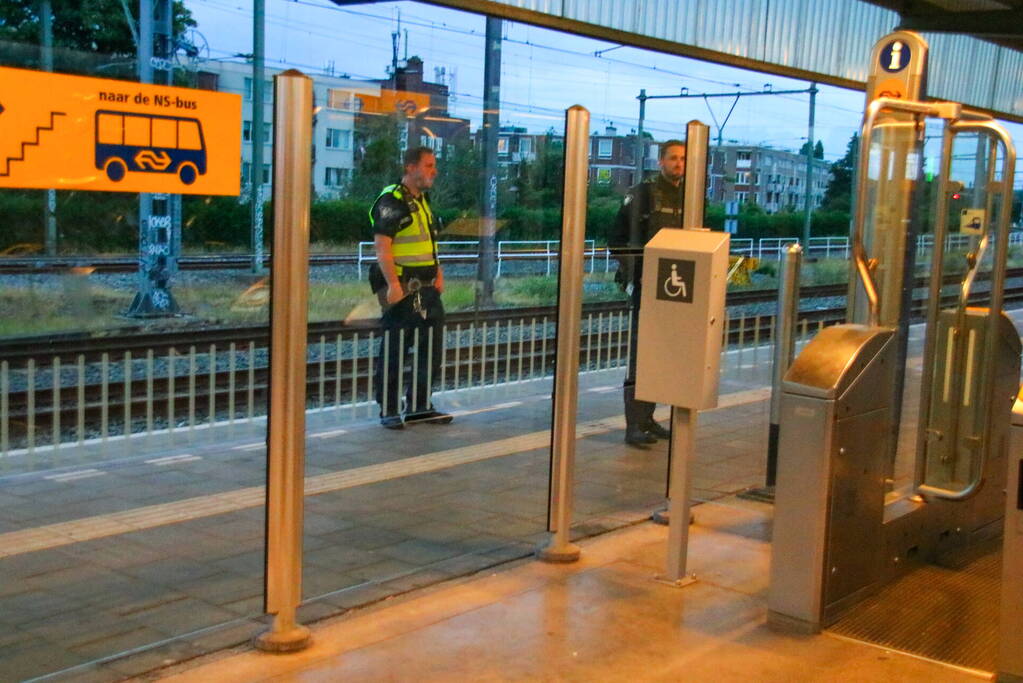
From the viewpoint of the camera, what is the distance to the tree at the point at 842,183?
851cm

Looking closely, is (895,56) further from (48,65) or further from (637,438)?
(48,65)

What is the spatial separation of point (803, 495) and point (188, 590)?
2416 millimetres

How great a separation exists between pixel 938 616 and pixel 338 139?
10.1 feet

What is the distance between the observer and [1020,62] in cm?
1168

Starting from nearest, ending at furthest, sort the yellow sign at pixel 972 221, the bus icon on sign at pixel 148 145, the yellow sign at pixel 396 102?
the bus icon on sign at pixel 148 145, the yellow sign at pixel 396 102, the yellow sign at pixel 972 221

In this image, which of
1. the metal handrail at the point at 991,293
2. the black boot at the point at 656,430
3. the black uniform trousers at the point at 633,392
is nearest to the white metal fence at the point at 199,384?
the black uniform trousers at the point at 633,392

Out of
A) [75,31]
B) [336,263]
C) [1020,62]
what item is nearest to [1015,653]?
[336,263]

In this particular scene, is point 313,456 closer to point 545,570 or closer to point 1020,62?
point 545,570

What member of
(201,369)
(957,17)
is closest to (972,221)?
(957,17)

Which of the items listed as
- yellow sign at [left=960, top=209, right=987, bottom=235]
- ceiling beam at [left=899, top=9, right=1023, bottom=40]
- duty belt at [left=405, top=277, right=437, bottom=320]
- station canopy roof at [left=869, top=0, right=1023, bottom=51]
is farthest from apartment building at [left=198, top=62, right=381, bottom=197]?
ceiling beam at [left=899, top=9, right=1023, bottom=40]

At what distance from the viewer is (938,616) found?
474 cm

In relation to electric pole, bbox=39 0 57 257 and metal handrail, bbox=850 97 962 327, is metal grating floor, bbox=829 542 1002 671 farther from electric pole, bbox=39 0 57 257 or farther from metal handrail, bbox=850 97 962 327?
electric pole, bbox=39 0 57 257

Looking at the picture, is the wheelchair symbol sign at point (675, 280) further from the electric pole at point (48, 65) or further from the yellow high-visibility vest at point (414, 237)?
the electric pole at point (48, 65)

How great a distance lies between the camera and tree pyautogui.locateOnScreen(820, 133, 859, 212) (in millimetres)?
8508
